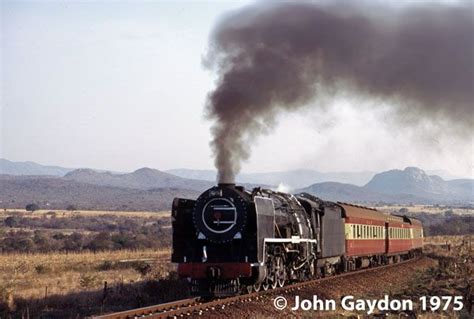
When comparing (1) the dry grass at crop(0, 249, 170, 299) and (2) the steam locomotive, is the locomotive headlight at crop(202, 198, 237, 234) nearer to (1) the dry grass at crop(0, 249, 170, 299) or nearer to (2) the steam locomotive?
(2) the steam locomotive

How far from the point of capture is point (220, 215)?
22.5 m

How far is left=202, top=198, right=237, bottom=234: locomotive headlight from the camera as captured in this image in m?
22.4

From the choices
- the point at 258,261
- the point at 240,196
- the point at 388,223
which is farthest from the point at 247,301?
the point at 388,223

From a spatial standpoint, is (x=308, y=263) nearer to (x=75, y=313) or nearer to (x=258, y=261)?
(x=258, y=261)

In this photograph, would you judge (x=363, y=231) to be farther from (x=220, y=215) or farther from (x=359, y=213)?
(x=220, y=215)

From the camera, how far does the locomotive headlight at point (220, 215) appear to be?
2241cm

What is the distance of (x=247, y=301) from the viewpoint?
Answer: 2128 centimetres

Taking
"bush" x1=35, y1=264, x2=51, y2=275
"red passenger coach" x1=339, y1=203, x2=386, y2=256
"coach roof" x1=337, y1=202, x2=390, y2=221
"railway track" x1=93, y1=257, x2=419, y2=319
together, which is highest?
"coach roof" x1=337, y1=202, x2=390, y2=221

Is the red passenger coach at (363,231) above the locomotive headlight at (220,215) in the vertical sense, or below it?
below

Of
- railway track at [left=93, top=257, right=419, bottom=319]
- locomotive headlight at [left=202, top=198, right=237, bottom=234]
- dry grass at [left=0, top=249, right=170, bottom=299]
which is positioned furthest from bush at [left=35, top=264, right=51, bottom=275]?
locomotive headlight at [left=202, top=198, right=237, bottom=234]

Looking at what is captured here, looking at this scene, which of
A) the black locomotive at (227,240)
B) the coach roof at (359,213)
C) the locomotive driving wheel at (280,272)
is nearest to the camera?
the black locomotive at (227,240)

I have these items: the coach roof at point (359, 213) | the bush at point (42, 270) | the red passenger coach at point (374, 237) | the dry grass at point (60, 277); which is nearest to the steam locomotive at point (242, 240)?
the dry grass at point (60, 277)

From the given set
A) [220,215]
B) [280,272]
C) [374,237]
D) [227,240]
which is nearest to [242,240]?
[227,240]

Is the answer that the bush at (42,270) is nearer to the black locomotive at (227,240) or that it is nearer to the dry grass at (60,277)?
the dry grass at (60,277)
